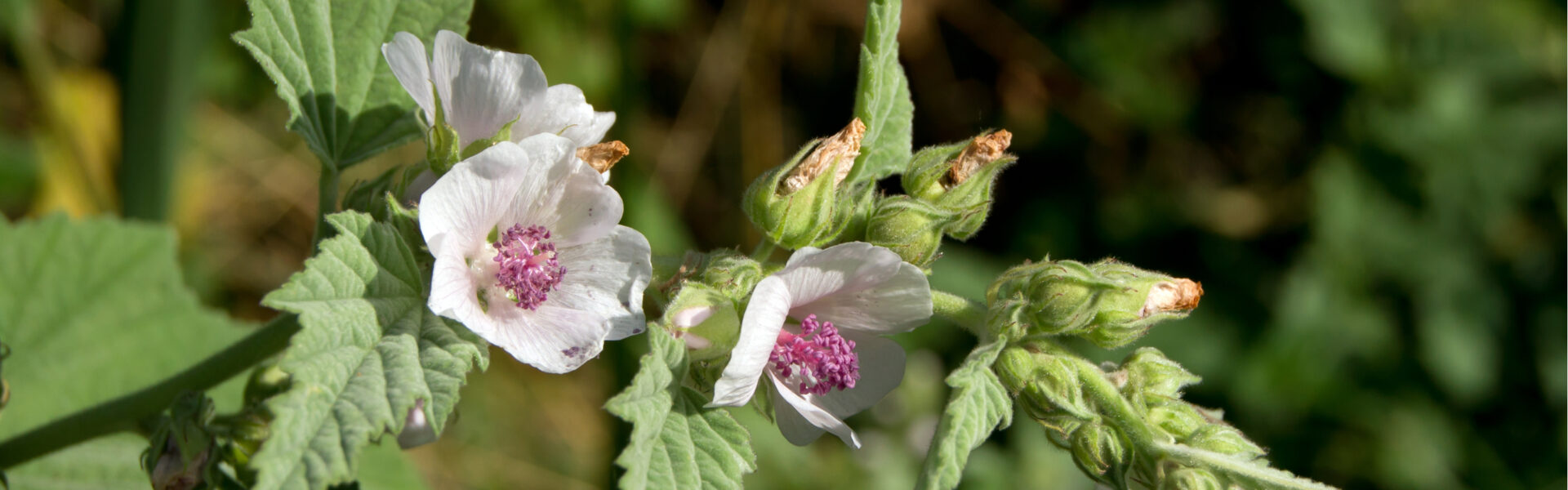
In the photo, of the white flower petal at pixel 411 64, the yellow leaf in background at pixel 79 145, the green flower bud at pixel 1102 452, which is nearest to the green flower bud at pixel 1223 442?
the green flower bud at pixel 1102 452

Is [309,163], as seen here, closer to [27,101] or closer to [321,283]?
[27,101]

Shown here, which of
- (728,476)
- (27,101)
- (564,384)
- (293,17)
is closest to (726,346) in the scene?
(728,476)

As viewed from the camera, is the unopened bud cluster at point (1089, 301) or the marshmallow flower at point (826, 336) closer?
the marshmallow flower at point (826, 336)

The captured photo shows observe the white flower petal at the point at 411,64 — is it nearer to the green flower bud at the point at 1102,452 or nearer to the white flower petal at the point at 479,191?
the white flower petal at the point at 479,191

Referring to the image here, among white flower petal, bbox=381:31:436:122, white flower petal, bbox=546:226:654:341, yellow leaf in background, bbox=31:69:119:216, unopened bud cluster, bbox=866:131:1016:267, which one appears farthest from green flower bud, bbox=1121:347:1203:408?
yellow leaf in background, bbox=31:69:119:216

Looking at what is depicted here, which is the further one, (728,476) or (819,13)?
(819,13)

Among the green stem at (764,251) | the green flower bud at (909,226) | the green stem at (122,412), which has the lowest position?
the green stem at (122,412)

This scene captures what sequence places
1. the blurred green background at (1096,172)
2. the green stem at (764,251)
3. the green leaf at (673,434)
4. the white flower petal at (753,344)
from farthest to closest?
1. the blurred green background at (1096,172)
2. the green stem at (764,251)
3. the white flower petal at (753,344)
4. the green leaf at (673,434)

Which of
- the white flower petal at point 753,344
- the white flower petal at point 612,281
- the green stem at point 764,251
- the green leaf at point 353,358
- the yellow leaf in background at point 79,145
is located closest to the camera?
the green leaf at point 353,358
